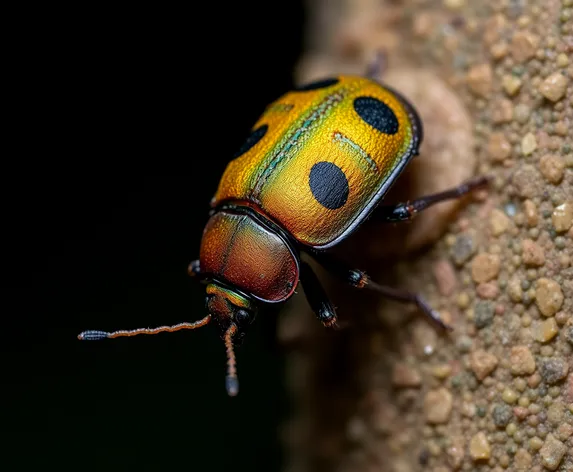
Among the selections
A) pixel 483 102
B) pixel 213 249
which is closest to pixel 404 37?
pixel 483 102

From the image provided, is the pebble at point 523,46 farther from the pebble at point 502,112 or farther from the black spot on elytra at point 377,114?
the black spot on elytra at point 377,114

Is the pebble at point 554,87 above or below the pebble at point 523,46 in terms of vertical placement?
below

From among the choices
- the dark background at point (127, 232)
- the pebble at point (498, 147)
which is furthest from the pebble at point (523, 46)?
the dark background at point (127, 232)

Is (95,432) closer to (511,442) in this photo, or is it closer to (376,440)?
(376,440)

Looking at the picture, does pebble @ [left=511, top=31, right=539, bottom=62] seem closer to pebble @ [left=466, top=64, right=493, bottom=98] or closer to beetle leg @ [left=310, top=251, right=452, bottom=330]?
pebble @ [left=466, top=64, right=493, bottom=98]

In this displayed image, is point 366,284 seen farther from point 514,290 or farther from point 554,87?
point 554,87
